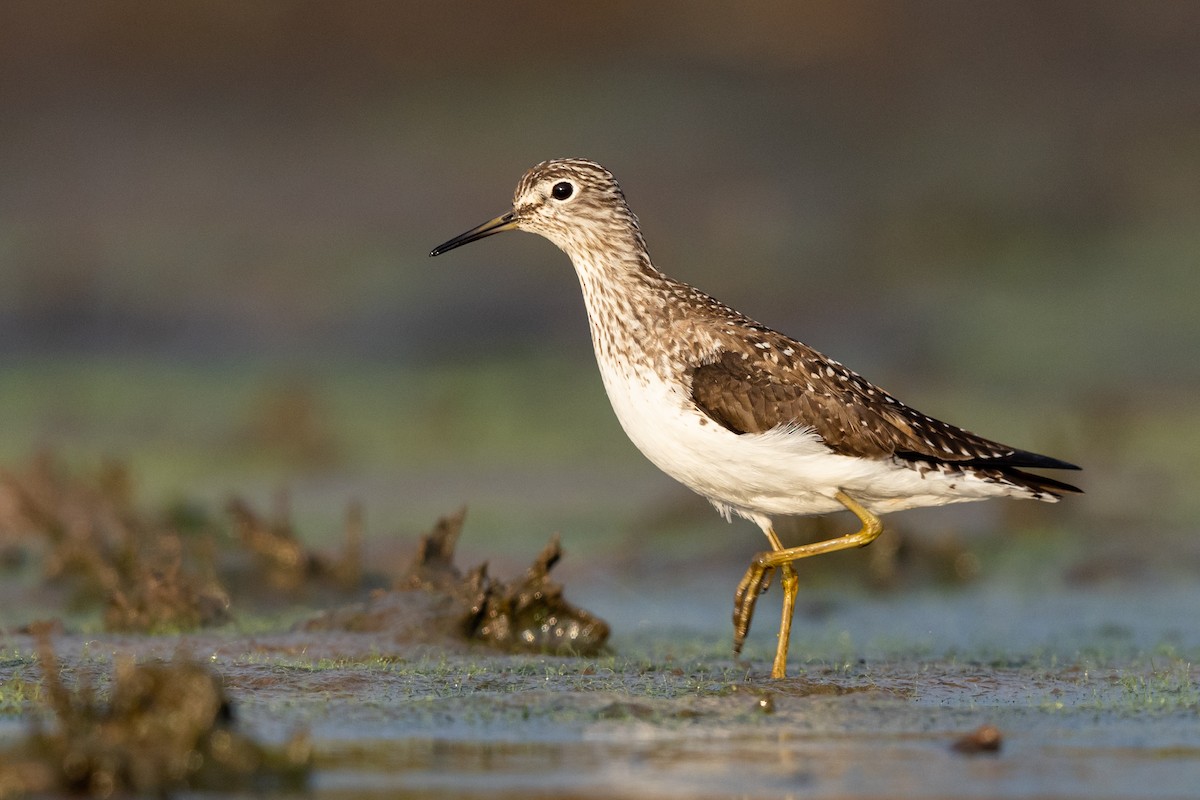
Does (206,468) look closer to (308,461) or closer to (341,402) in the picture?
(308,461)

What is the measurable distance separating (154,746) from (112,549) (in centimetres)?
644

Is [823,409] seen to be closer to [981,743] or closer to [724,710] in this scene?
[724,710]

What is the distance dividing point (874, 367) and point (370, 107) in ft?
24.8

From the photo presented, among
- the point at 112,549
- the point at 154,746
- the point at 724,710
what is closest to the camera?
the point at 154,746

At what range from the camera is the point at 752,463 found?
30.7 feet

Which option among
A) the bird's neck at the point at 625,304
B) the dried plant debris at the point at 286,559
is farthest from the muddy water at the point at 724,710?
the dried plant debris at the point at 286,559

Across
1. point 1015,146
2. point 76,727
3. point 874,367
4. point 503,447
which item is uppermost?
point 1015,146

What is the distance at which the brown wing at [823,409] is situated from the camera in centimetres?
943

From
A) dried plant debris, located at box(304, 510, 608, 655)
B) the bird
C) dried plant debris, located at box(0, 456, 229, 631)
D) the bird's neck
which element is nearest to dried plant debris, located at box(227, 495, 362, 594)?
dried plant debris, located at box(0, 456, 229, 631)

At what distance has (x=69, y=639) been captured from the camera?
10.4m

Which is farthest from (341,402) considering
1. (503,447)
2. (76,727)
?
(76,727)

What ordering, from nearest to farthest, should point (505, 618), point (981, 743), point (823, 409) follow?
point (981, 743) → point (823, 409) → point (505, 618)

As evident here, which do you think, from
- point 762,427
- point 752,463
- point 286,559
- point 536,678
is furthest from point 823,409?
point 286,559

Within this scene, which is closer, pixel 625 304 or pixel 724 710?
pixel 724 710
